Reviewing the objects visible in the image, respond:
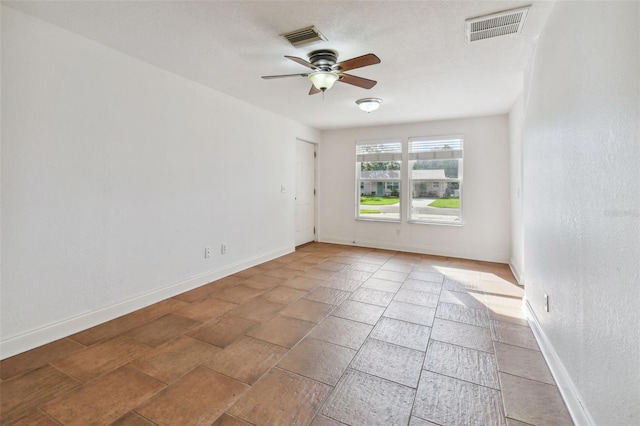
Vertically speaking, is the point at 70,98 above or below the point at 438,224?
above

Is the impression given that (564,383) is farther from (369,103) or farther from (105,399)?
(369,103)

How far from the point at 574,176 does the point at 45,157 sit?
3.62m

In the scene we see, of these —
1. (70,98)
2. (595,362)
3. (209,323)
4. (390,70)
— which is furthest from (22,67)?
(595,362)

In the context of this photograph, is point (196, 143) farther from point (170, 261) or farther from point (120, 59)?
point (170, 261)

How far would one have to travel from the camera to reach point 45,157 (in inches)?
89.4

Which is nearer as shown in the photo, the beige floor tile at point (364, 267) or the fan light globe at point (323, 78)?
the fan light globe at point (323, 78)

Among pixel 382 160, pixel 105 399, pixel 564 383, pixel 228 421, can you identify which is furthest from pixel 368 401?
pixel 382 160

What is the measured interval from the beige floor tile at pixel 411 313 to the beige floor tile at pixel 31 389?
8.13 ft

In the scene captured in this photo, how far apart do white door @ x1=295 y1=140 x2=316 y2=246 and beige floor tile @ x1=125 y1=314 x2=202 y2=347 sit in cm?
338

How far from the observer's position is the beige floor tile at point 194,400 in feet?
5.16

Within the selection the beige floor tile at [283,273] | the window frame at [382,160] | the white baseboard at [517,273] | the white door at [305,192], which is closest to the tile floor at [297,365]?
the white baseboard at [517,273]

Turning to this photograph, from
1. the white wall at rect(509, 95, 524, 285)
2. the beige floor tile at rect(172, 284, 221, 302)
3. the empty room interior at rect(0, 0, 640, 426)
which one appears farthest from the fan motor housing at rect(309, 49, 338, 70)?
the beige floor tile at rect(172, 284, 221, 302)

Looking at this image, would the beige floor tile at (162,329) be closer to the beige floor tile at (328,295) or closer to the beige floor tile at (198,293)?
the beige floor tile at (198,293)

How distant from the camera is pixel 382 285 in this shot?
12.2 feet
